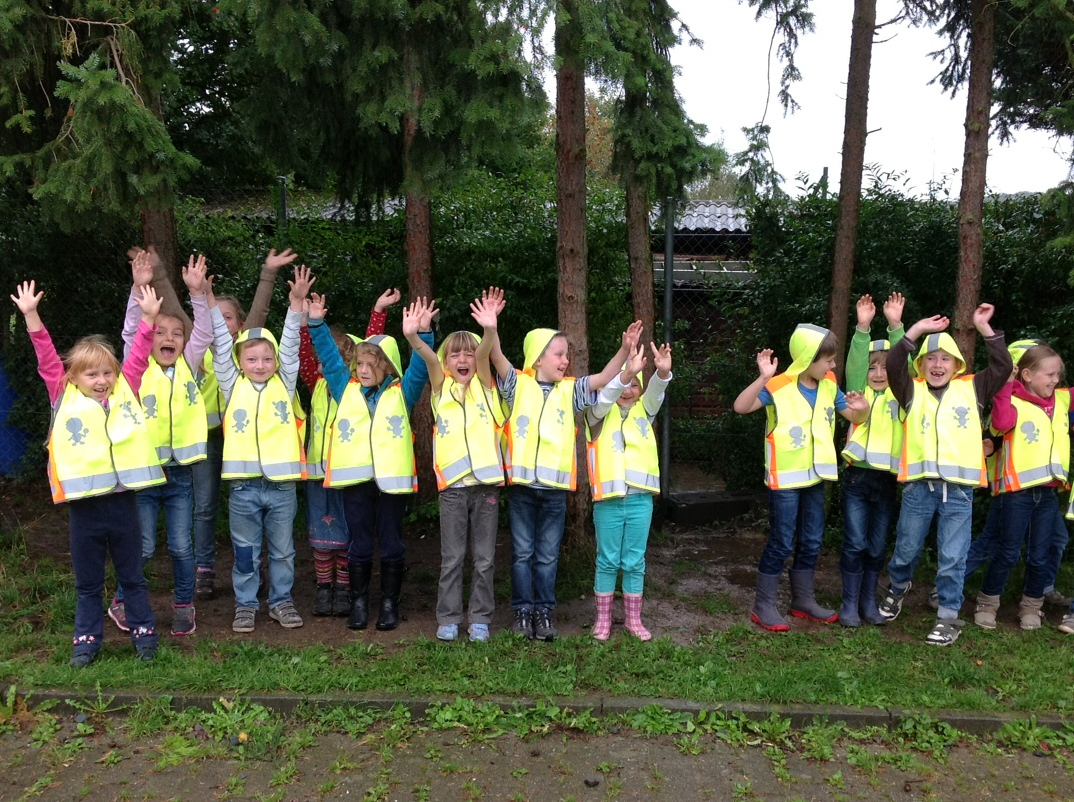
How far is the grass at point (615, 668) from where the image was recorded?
4.20 meters

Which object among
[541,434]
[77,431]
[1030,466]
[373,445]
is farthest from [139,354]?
[1030,466]

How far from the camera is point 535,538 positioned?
5.00 m

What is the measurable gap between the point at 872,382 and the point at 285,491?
366cm

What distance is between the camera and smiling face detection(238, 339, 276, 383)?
16.2ft

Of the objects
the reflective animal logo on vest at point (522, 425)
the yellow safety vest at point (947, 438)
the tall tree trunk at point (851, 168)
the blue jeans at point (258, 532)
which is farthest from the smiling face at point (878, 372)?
the blue jeans at point (258, 532)

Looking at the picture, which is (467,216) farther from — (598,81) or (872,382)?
(872,382)

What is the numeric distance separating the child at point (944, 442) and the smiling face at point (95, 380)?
4322 mm

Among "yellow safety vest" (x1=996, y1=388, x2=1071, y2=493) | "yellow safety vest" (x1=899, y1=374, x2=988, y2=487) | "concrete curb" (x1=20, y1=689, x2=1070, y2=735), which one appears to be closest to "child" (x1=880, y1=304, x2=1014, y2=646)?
"yellow safety vest" (x1=899, y1=374, x2=988, y2=487)

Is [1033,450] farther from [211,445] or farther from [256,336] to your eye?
[211,445]

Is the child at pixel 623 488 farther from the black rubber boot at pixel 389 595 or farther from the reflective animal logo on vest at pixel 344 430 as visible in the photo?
the reflective animal logo on vest at pixel 344 430

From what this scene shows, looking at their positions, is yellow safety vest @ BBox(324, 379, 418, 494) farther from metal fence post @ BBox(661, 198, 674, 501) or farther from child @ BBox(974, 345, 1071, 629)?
child @ BBox(974, 345, 1071, 629)

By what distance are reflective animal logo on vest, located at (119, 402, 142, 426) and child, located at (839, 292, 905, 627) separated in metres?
4.10

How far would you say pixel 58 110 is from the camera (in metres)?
6.25

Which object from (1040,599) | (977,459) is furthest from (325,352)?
(1040,599)
